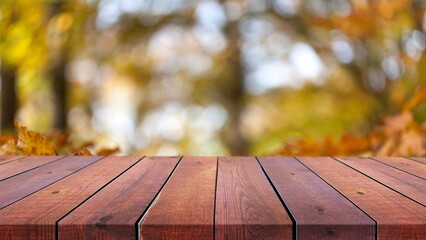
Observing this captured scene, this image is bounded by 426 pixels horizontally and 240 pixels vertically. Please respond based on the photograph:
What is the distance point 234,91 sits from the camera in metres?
5.99

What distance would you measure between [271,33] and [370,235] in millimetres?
5321

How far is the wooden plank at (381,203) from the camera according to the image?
0.78 m

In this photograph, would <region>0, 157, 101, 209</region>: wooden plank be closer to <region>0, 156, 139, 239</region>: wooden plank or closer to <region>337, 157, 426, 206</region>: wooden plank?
<region>0, 156, 139, 239</region>: wooden plank

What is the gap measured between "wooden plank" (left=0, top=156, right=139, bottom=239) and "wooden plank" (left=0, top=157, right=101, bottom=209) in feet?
0.08

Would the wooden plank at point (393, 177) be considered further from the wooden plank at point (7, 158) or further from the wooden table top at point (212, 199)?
the wooden plank at point (7, 158)

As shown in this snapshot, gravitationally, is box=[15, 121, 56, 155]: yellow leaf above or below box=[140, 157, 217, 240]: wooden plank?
above

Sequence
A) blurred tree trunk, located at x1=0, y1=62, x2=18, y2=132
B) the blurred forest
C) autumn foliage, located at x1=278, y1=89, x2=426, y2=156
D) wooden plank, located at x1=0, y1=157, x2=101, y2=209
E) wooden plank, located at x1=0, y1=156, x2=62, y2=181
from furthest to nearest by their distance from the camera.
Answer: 1. the blurred forest
2. blurred tree trunk, located at x1=0, y1=62, x2=18, y2=132
3. autumn foliage, located at x1=278, y1=89, x2=426, y2=156
4. wooden plank, located at x1=0, y1=156, x2=62, y2=181
5. wooden plank, located at x1=0, y1=157, x2=101, y2=209

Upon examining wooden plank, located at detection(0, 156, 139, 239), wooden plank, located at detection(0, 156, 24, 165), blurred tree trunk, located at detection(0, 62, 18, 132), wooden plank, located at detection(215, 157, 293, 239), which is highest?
blurred tree trunk, located at detection(0, 62, 18, 132)

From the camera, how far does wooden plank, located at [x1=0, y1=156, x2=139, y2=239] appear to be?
78 cm

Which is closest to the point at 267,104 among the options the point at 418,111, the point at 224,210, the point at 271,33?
the point at 271,33

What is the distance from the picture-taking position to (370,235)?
781 millimetres

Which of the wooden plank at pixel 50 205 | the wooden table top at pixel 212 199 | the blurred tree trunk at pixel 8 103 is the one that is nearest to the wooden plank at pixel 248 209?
the wooden table top at pixel 212 199

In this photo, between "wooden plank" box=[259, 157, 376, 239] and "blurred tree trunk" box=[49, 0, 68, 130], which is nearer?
"wooden plank" box=[259, 157, 376, 239]

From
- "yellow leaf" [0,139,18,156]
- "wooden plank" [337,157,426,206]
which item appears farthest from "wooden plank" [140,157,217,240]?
"yellow leaf" [0,139,18,156]
